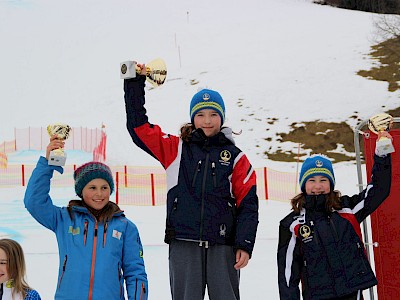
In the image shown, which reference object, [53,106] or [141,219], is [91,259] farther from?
[53,106]

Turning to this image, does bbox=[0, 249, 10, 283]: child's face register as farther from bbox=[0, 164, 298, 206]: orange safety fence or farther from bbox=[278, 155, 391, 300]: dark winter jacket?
bbox=[0, 164, 298, 206]: orange safety fence

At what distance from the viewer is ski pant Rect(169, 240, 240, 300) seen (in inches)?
160

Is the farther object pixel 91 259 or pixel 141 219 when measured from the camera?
pixel 141 219

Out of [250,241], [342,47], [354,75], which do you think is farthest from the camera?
[342,47]

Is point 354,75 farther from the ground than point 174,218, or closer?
farther from the ground

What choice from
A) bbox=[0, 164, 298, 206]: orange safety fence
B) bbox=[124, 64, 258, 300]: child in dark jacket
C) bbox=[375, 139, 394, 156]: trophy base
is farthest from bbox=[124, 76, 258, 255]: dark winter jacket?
bbox=[0, 164, 298, 206]: orange safety fence

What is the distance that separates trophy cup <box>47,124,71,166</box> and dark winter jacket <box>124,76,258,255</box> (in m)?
0.47

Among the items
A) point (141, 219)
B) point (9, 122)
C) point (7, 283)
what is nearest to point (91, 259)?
point (7, 283)

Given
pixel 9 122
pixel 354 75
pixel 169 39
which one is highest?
pixel 169 39

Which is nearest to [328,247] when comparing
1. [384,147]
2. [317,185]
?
[317,185]

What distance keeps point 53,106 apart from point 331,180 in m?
23.9

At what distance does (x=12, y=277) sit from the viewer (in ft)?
12.4

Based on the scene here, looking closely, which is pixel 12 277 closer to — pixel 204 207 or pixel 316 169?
pixel 204 207

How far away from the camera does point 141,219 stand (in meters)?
11.8
